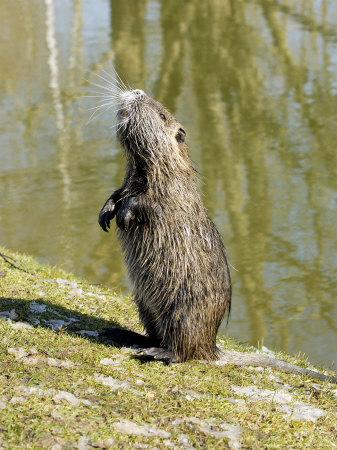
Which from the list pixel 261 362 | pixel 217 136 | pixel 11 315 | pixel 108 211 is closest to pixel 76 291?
Result: pixel 11 315

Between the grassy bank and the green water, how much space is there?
1.86 metres

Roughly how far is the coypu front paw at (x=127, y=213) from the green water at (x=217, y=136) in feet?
6.51

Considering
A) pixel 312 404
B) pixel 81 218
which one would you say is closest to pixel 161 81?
pixel 81 218

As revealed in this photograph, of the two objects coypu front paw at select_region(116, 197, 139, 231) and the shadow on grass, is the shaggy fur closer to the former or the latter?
coypu front paw at select_region(116, 197, 139, 231)

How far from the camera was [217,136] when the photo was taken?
1170cm

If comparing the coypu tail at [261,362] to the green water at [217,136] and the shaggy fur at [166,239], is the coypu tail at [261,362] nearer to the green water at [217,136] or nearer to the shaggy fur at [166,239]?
the shaggy fur at [166,239]

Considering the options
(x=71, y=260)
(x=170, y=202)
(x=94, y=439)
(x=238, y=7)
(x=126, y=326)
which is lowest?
(x=71, y=260)

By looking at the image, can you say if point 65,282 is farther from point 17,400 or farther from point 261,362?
point 17,400

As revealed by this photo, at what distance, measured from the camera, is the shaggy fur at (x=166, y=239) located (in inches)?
164

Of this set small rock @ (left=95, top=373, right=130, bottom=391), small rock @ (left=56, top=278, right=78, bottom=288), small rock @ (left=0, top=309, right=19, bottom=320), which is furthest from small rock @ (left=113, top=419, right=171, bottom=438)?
small rock @ (left=56, top=278, right=78, bottom=288)

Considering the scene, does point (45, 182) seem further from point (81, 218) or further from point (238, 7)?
point (238, 7)

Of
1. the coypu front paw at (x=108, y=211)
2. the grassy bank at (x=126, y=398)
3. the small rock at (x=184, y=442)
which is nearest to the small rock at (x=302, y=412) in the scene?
the grassy bank at (x=126, y=398)

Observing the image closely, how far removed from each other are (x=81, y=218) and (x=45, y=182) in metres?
1.47

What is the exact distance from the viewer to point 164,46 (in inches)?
662
